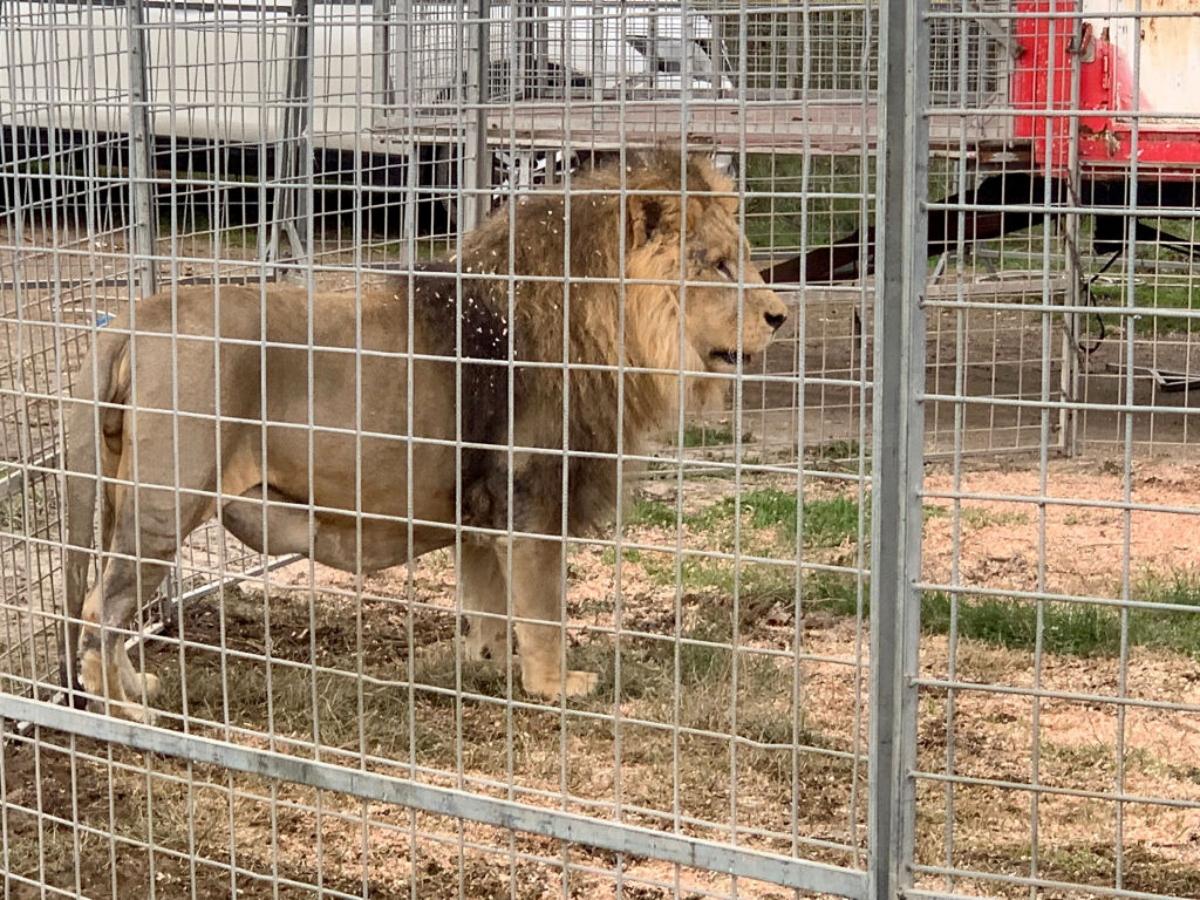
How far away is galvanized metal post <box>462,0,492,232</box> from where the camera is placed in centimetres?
670

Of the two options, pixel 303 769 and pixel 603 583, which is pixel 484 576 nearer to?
pixel 603 583

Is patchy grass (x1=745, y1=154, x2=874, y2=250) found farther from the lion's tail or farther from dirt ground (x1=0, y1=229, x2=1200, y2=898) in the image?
the lion's tail

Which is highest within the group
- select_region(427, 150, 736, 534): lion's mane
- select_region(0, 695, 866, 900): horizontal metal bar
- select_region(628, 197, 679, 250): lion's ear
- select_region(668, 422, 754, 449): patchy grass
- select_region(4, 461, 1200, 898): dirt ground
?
select_region(628, 197, 679, 250): lion's ear

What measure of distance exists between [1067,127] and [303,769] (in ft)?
19.3

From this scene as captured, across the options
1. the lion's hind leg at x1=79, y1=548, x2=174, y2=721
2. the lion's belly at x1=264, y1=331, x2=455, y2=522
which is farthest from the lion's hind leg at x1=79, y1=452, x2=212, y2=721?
the lion's belly at x1=264, y1=331, x2=455, y2=522

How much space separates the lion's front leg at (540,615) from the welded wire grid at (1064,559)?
1.11 meters

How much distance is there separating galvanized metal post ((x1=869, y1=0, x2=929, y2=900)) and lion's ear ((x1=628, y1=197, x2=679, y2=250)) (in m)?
1.84

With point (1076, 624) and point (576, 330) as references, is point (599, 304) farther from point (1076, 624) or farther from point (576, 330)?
point (1076, 624)

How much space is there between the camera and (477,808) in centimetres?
296

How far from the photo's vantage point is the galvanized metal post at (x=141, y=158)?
4164 millimetres

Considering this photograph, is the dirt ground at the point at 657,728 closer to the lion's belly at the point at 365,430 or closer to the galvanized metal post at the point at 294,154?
the lion's belly at the point at 365,430

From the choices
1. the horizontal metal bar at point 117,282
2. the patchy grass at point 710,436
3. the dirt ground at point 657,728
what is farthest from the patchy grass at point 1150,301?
the horizontal metal bar at point 117,282

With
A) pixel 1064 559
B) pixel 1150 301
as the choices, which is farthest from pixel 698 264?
pixel 1150 301

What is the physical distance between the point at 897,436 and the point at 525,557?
2703mm
